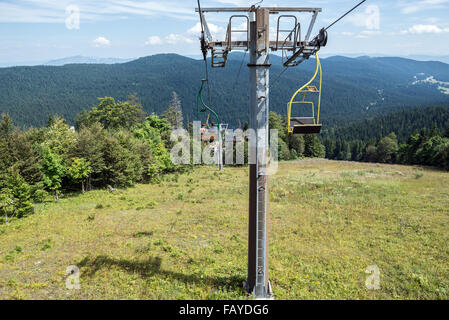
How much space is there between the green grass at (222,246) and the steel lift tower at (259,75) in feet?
6.03

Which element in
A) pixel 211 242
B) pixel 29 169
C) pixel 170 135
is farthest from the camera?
pixel 170 135

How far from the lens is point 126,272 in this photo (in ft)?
39.8

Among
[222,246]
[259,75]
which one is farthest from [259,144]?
[222,246]

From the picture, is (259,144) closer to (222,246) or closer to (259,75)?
(259,75)

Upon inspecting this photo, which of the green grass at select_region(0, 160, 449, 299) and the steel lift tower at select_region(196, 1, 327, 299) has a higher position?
the steel lift tower at select_region(196, 1, 327, 299)

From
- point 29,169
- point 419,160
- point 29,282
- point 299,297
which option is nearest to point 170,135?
point 29,169

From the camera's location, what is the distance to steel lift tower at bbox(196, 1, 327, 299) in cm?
786

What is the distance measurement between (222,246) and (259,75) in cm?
1035

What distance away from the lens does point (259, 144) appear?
8242 mm

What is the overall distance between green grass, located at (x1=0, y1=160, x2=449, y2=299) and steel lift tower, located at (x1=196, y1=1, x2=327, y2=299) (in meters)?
1.84

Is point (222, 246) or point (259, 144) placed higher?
point (259, 144)

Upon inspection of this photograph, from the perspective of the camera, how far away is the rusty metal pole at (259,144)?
785 cm
